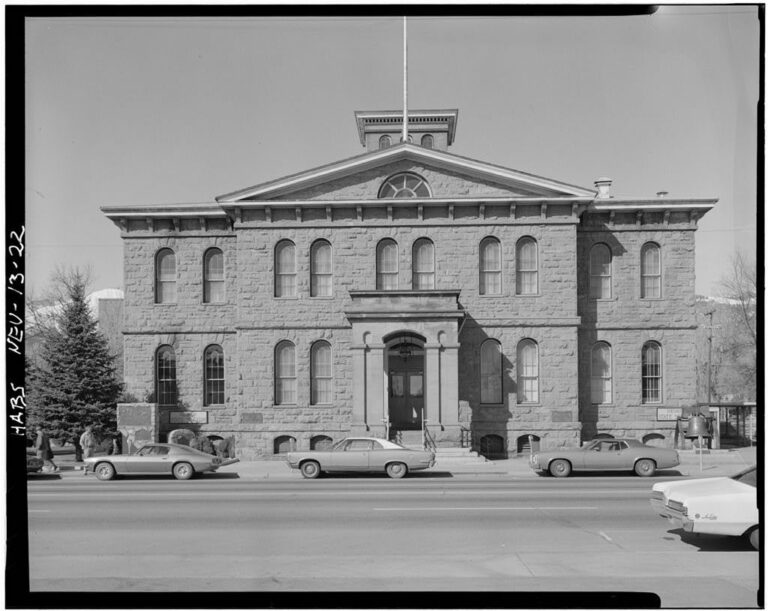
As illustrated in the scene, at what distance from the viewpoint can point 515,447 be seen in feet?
99.2

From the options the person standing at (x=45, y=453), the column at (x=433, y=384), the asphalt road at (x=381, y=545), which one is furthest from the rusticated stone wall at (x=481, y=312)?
the asphalt road at (x=381, y=545)

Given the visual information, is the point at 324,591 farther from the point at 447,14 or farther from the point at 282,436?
the point at 282,436

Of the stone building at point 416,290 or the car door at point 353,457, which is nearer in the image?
the car door at point 353,457

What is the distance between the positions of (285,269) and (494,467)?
10.9m

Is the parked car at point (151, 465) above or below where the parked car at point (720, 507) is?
below

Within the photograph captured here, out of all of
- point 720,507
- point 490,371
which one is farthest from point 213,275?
point 720,507

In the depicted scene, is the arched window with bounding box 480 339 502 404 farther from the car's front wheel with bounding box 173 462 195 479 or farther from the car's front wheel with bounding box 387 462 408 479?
the car's front wheel with bounding box 173 462 195 479

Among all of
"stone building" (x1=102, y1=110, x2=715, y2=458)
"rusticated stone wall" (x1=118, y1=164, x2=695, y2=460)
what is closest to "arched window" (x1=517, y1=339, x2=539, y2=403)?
"stone building" (x1=102, y1=110, x2=715, y2=458)

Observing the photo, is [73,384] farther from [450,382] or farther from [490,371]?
[490,371]

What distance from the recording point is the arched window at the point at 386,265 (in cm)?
3061

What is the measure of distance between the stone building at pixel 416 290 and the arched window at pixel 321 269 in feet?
0.25

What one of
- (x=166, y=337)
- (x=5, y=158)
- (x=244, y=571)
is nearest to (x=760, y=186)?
(x=244, y=571)

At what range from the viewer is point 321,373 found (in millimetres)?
30859

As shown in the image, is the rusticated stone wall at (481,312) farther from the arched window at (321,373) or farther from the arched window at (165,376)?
the arched window at (165,376)
